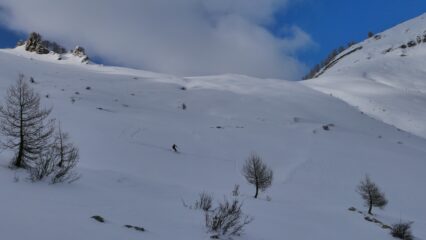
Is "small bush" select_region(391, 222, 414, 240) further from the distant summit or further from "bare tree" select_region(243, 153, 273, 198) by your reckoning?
the distant summit

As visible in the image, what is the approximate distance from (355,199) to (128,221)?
2103 cm

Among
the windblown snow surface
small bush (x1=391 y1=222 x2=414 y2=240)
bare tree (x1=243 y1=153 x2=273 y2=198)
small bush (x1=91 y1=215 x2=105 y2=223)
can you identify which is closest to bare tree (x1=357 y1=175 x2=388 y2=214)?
the windblown snow surface

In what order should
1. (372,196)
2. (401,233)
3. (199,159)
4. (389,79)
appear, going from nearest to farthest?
1. (401,233)
2. (372,196)
3. (199,159)
4. (389,79)

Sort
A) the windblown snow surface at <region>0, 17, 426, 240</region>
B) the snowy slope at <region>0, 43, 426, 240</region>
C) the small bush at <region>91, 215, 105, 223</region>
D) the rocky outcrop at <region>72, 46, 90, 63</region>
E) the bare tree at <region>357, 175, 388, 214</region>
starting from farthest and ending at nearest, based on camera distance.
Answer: the rocky outcrop at <region>72, 46, 90, 63</region> → the bare tree at <region>357, 175, 388, 214</region> → the windblown snow surface at <region>0, 17, 426, 240</region> → the snowy slope at <region>0, 43, 426, 240</region> → the small bush at <region>91, 215, 105, 223</region>

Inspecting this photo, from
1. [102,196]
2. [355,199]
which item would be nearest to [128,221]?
[102,196]

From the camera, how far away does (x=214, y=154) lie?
113 feet

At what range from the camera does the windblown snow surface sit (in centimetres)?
1223

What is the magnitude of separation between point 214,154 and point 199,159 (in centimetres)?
214

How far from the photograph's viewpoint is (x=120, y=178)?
18875mm

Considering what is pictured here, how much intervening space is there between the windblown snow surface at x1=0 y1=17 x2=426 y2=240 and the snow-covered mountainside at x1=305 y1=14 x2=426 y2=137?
54 cm

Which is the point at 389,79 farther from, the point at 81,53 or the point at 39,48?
the point at 39,48

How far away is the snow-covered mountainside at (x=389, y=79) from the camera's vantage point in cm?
6238

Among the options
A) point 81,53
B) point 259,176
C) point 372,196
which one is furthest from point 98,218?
point 81,53

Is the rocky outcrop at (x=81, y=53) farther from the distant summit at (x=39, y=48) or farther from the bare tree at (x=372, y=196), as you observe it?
the bare tree at (x=372, y=196)
